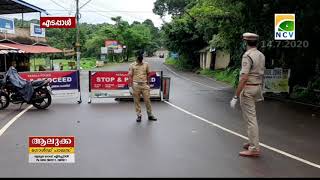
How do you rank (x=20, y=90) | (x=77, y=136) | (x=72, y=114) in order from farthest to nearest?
(x=20, y=90), (x=72, y=114), (x=77, y=136)

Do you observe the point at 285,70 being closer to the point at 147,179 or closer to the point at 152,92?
the point at 152,92

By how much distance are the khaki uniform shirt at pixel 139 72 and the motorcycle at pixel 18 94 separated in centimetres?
400

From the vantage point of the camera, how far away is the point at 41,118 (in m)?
12.9

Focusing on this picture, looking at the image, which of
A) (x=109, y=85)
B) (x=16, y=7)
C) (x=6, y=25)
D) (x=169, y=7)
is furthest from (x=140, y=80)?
(x=169, y=7)

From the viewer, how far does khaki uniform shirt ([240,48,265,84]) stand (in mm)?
7895

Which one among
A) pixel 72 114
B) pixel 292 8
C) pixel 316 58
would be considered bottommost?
pixel 72 114

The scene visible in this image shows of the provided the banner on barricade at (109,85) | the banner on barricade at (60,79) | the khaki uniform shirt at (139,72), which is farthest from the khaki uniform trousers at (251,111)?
the banner on barricade at (60,79)

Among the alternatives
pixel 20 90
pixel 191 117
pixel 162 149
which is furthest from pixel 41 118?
pixel 162 149

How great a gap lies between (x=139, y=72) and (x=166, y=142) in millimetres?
3509

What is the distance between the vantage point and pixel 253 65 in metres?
7.95

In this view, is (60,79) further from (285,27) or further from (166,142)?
(166,142)

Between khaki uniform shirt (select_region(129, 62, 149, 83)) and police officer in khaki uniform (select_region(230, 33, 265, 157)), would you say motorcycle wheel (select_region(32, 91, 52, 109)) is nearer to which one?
khaki uniform shirt (select_region(129, 62, 149, 83))

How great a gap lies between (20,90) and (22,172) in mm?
8387

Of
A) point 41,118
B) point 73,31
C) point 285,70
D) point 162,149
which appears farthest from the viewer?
point 73,31
